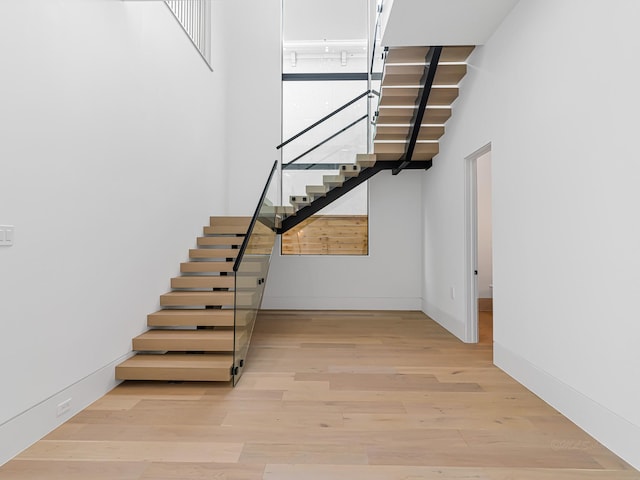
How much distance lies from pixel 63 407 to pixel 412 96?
5091 mm

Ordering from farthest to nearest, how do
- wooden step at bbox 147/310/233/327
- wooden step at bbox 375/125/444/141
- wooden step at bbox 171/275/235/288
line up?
wooden step at bbox 375/125/444/141, wooden step at bbox 171/275/235/288, wooden step at bbox 147/310/233/327

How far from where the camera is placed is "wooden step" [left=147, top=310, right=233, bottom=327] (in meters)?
4.25

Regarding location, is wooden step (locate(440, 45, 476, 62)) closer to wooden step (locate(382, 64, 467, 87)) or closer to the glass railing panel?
wooden step (locate(382, 64, 467, 87))

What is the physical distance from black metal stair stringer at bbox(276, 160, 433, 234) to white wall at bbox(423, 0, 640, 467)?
7.52 ft

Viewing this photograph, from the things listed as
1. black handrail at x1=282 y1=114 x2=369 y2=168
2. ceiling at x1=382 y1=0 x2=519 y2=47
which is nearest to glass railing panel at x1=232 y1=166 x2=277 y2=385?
black handrail at x1=282 y1=114 x2=369 y2=168

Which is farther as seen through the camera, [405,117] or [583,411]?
[405,117]

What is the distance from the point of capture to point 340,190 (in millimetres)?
6898

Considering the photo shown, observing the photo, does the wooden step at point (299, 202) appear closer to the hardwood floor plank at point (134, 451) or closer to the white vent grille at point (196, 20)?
the white vent grille at point (196, 20)

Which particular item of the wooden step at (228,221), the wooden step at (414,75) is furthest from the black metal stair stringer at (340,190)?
the wooden step at (414,75)

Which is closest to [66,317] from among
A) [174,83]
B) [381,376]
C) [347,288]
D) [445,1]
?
[381,376]

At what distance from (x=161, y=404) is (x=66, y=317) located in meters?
1.00

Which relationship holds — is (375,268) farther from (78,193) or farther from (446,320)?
(78,193)

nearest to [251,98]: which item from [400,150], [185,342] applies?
[400,150]

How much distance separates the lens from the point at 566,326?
9.70ft
